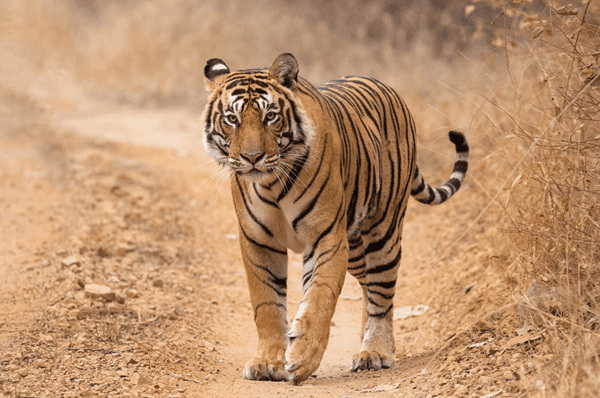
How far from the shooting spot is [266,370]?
3.70m

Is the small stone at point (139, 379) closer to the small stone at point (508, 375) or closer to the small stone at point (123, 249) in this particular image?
the small stone at point (508, 375)

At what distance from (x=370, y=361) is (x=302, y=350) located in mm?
951

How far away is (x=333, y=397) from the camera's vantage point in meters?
3.45

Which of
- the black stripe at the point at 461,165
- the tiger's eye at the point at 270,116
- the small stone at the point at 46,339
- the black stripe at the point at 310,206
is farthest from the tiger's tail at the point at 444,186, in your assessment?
the small stone at the point at 46,339

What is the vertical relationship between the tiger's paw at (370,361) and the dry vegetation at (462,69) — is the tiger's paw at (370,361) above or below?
below

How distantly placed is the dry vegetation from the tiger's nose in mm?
1377

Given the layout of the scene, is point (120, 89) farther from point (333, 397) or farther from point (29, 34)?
point (333, 397)

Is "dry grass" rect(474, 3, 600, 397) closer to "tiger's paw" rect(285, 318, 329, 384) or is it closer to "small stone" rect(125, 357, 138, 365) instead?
"tiger's paw" rect(285, 318, 329, 384)

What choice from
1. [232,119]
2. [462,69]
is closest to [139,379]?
[232,119]

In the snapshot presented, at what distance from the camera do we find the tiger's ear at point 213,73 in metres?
3.89

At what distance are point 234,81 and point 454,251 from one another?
353 cm

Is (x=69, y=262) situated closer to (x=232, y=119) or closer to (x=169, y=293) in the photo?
(x=169, y=293)

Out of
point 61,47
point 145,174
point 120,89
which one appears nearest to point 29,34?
point 61,47

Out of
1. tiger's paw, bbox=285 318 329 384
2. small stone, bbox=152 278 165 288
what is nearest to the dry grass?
tiger's paw, bbox=285 318 329 384
